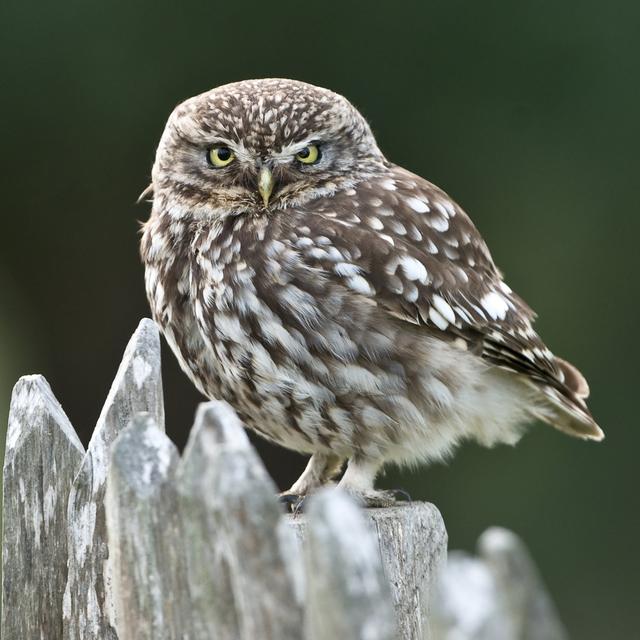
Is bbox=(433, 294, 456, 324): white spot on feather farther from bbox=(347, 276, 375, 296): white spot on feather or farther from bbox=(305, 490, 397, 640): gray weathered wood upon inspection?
bbox=(305, 490, 397, 640): gray weathered wood

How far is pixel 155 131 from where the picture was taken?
7.46m

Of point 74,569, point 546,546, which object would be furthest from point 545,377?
point 546,546

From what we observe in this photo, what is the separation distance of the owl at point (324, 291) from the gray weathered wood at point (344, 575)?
180cm

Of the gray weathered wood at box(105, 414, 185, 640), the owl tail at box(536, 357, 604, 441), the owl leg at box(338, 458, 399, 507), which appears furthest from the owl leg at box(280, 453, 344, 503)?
the gray weathered wood at box(105, 414, 185, 640)

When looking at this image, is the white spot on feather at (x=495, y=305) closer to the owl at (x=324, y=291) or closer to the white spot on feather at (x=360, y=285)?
the owl at (x=324, y=291)

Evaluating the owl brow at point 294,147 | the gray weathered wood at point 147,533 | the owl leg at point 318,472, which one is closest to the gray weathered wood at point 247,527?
the gray weathered wood at point 147,533

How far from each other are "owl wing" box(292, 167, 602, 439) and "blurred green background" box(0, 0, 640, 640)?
3444 mm

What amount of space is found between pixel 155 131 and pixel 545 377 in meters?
4.01

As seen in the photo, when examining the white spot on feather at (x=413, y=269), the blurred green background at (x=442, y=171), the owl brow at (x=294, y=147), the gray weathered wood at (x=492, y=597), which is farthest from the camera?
the blurred green background at (x=442, y=171)

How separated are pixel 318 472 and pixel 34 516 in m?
1.70

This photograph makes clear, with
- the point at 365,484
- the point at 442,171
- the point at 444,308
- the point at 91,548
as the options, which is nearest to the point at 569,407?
the point at 444,308

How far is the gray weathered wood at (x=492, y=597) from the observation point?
1565mm

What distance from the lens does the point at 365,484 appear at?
3.67m

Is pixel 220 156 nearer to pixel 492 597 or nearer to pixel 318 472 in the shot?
pixel 318 472
